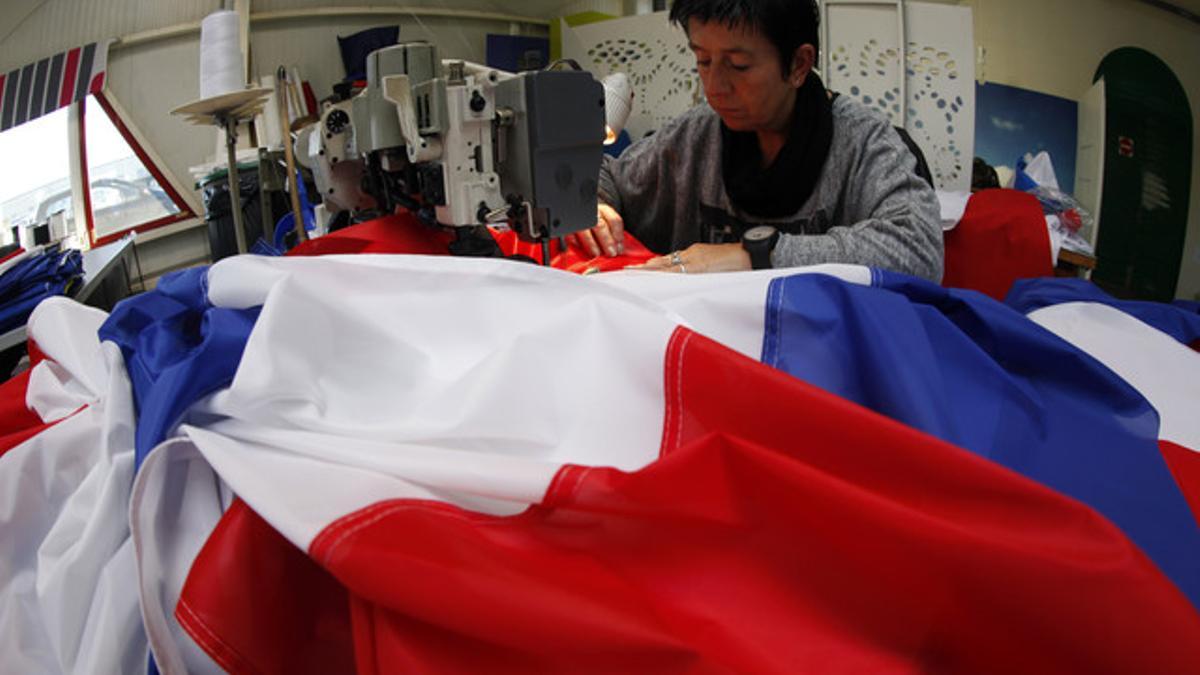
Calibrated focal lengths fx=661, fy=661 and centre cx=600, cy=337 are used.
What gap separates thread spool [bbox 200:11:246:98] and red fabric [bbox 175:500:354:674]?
7.66 feet

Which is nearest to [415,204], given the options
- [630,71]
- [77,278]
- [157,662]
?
[157,662]

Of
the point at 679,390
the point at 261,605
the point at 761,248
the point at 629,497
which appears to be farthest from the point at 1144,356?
the point at 261,605

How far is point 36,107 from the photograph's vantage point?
12.2 ft

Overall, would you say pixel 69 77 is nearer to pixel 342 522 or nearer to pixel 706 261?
pixel 706 261

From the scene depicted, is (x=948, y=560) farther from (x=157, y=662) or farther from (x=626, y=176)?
(x=626, y=176)

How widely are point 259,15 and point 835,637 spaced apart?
15.1ft

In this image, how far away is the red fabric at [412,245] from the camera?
126cm

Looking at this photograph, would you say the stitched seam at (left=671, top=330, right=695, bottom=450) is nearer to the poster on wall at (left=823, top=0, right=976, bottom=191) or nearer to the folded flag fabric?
the folded flag fabric

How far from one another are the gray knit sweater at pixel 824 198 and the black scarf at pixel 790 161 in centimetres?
3

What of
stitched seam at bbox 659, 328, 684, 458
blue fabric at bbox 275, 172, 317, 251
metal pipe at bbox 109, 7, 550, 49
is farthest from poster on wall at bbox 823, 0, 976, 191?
stitched seam at bbox 659, 328, 684, 458

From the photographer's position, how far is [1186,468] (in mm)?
727

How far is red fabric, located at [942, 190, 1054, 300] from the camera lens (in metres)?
2.21

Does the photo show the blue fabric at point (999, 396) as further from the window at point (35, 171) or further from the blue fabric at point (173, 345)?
the window at point (35, 171)

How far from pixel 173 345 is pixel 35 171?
170 inches
